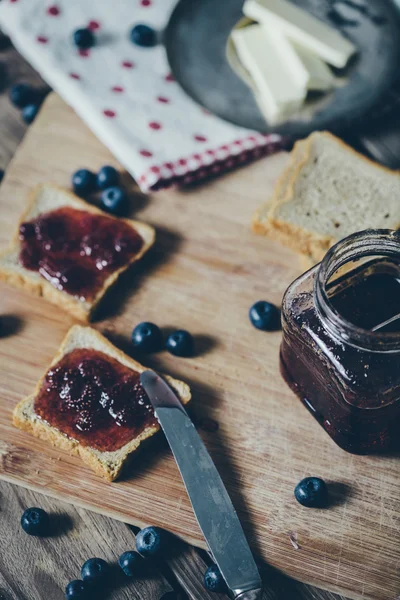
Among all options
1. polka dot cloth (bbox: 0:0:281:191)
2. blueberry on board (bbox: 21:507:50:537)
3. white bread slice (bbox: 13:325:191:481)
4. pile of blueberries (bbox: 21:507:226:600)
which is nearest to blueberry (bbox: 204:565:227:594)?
pile of blueberries (bbox: 21:507:226:600)

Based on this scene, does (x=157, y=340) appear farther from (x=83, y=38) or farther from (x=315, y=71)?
(x=83, y=38)

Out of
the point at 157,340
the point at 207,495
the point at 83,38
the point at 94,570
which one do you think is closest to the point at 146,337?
the point at 157,340

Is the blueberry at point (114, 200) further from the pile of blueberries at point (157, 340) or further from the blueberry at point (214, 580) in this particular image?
the blueberry at point (214, 580)

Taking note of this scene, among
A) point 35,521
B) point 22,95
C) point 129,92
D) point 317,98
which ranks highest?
point 317,98

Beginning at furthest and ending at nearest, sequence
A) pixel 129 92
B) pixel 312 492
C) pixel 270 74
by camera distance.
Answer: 1. pixel 129 92
2. pixel 270 74
3. pixel 312 492

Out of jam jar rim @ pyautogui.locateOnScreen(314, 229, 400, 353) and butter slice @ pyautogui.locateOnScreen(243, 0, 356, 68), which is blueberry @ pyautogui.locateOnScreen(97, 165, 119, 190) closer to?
butter slice @ pyautogui.locateOnScreen(243, 0, 356, 68)

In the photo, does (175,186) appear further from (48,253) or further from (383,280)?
(383,280)
